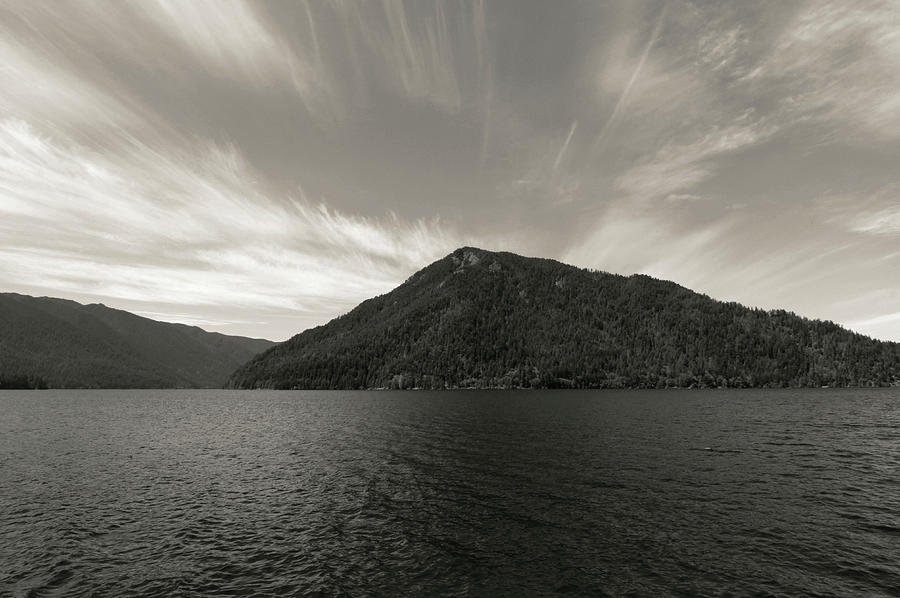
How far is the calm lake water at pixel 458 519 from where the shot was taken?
2355 centimetres

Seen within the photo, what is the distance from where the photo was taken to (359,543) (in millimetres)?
29172

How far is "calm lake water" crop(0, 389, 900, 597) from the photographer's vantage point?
23547 millimetres

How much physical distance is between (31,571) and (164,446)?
1983 inches

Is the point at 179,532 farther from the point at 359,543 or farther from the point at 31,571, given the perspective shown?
the point at 359,543

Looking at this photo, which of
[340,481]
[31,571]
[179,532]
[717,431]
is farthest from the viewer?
[717,431]

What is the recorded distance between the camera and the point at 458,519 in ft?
110

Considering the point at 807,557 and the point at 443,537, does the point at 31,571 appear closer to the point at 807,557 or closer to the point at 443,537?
the point at 443,537

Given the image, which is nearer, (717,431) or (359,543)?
(359,543)

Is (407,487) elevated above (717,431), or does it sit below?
below

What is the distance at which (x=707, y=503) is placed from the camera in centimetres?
3594

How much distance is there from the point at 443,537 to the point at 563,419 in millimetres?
77623

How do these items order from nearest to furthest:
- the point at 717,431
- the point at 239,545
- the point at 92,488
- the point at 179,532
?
the point at 239,545
the point at 179,532
the point at 92,488
the point at 717,431

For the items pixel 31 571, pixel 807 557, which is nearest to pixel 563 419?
pixel 807 557

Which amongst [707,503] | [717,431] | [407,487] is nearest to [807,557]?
[707,503]
